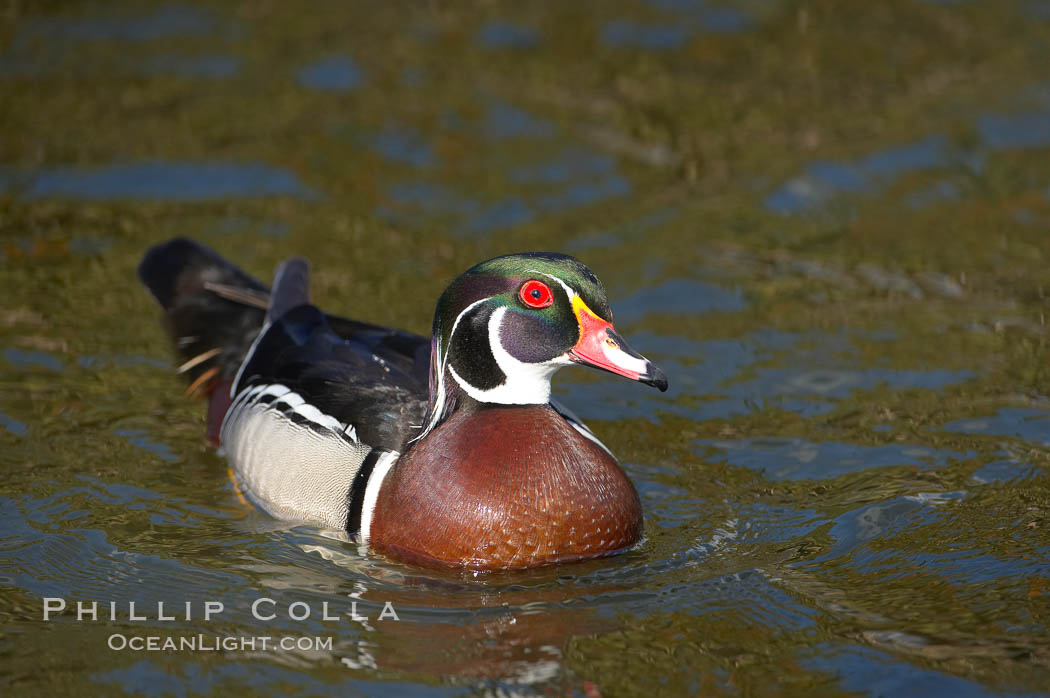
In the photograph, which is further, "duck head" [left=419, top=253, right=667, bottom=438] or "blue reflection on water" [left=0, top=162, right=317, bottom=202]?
"blue reflection on water" [left=0, top=162, right=317, bottom=202]

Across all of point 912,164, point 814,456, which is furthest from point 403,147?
point 814,456

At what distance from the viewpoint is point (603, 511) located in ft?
21.2

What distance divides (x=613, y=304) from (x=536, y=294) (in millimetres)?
3446

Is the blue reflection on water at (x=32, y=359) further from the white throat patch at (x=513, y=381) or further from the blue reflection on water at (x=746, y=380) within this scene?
the white throat patch at (x=513, y=381)

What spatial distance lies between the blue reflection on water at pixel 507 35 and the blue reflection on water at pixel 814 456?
270 inches

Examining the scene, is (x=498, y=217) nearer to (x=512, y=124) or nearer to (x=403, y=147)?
(x=403, y=147)

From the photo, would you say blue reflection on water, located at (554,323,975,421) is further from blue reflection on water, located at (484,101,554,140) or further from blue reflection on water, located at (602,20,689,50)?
blue reflection on water, located at (602,20,689,50)

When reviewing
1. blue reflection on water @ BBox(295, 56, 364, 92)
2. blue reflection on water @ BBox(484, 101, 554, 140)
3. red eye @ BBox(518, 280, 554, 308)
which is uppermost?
blue reflection on water @ BBox(295, 56, 364, 92)

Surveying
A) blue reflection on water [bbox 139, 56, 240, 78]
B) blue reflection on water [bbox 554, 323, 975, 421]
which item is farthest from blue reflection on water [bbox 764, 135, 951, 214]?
blue reflection on water [bbox 139, 56, 240, 78]

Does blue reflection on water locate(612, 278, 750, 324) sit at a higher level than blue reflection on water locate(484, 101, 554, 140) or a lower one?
lower

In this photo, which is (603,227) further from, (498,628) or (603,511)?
(498,628)

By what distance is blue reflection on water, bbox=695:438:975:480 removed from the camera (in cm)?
759

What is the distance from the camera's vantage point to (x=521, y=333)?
6.46 m

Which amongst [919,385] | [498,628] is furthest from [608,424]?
[498,628]
